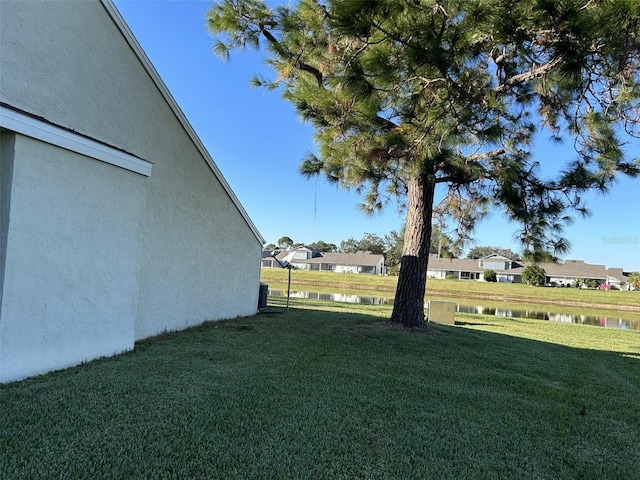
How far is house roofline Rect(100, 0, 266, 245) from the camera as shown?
5172 millimetres

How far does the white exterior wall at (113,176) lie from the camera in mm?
3846

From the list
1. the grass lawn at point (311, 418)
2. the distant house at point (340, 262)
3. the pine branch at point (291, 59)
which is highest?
the pine branch at point (291, 59)

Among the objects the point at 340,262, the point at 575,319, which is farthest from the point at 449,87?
the point at 340,262

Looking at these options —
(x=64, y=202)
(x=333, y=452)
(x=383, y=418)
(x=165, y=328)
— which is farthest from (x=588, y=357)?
(x=64, y=202)

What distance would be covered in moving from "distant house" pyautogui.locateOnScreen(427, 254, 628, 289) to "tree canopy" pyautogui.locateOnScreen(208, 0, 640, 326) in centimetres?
5101

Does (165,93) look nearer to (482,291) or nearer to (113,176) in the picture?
(113,176)

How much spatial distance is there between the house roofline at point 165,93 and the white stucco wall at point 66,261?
197 centimetres

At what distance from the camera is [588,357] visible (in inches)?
288

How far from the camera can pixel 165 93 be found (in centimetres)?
623

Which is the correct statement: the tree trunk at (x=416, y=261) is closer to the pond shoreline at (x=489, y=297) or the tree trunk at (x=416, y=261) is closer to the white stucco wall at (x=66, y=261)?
the white stucco wall at (x=66, y=261)

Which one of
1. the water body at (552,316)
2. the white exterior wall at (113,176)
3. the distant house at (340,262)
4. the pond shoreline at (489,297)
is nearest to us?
the white exterior wall at (113,176)

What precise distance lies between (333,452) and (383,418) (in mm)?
803

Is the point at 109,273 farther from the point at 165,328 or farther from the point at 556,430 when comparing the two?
the point at 556,430

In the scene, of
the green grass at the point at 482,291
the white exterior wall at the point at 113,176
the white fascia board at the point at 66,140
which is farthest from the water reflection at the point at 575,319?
the white fascia board at the point at 66,140
